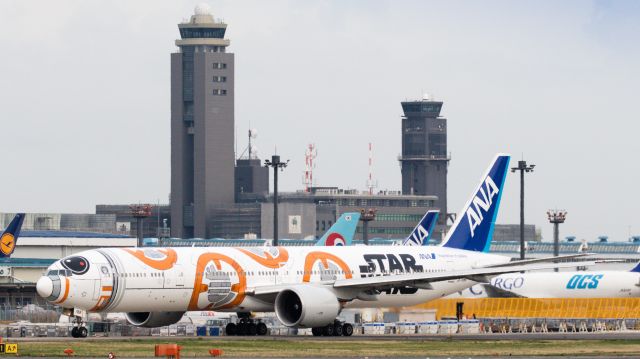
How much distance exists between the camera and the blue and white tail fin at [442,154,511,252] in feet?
260

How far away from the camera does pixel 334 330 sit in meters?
71.2

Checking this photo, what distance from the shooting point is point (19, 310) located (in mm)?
93250

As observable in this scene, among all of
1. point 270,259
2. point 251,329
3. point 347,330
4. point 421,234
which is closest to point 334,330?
point 347,330

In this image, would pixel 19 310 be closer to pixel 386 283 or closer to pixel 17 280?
pixel 17 280

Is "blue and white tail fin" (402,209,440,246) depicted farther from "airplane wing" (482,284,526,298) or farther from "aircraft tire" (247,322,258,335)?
"aircraft tire" (247,322,258,335)

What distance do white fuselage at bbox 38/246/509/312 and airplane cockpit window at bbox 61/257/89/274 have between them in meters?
0.04

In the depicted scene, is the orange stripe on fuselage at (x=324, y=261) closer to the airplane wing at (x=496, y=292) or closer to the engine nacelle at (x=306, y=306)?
the engine nacelle at (x=306, y=306)

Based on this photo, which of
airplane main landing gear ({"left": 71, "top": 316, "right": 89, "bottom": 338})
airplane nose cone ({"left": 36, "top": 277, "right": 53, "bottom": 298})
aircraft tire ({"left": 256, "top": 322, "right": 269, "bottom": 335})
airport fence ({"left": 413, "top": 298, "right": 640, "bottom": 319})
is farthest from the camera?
airport fence ({"left": 413, "top": 298, "right": 640, "bottom": 319})

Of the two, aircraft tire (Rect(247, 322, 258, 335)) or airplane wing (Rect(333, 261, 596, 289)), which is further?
aircraft tire (Rect(247, 322, 258, 335))

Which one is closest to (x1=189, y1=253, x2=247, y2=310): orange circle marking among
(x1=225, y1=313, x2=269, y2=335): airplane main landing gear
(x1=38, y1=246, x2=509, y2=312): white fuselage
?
(x1=38, y1=246, x2=509, y2=312): white fuselage

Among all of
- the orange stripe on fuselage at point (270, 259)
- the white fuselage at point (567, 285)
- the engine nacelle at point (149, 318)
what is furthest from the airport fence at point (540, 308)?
the engine nacelle at point (149, 318)

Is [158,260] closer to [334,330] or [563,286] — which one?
[334,330]

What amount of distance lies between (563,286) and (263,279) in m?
42.0

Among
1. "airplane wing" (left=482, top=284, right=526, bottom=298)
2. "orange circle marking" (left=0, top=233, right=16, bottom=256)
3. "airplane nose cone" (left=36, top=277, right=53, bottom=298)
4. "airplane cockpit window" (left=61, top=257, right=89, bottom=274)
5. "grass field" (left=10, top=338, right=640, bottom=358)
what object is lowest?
"grass field" (left=10, top=338, right=640, bottom=358)
